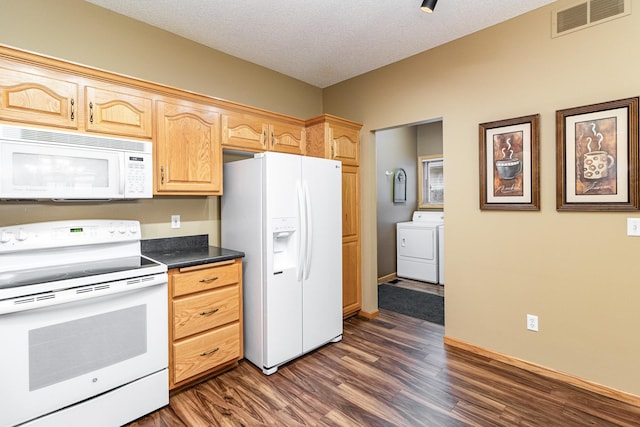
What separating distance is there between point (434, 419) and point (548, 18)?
2920mm

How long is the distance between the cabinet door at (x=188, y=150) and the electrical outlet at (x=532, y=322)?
2.71 meters

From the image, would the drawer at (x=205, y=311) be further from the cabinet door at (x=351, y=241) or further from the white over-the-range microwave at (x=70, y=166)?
the cabinet door at (x=351, y=241)

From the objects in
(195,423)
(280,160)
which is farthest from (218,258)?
(195,423)

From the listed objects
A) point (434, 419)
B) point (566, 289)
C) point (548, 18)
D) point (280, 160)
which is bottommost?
point (434, 419)

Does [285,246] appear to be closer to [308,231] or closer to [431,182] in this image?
[308,231]

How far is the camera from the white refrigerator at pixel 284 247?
8.04 feet

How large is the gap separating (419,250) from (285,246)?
9.71 ft

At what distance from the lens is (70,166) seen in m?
1.96

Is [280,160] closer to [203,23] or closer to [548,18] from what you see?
[203,23]

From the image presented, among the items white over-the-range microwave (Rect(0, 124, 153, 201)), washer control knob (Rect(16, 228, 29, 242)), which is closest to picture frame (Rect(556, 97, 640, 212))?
white over-the-range microwave (Rect(0, 124, 153, 201))

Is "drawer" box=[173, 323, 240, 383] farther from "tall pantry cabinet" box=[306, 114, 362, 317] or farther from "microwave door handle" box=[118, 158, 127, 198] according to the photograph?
"tall pantry cabinet" box=[306, 114, 362, 317]

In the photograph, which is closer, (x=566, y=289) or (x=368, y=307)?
(x=566, y=289)

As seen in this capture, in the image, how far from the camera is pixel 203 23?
2574 mm

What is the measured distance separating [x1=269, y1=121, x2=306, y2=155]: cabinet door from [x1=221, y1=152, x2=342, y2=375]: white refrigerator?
1.78 ft
